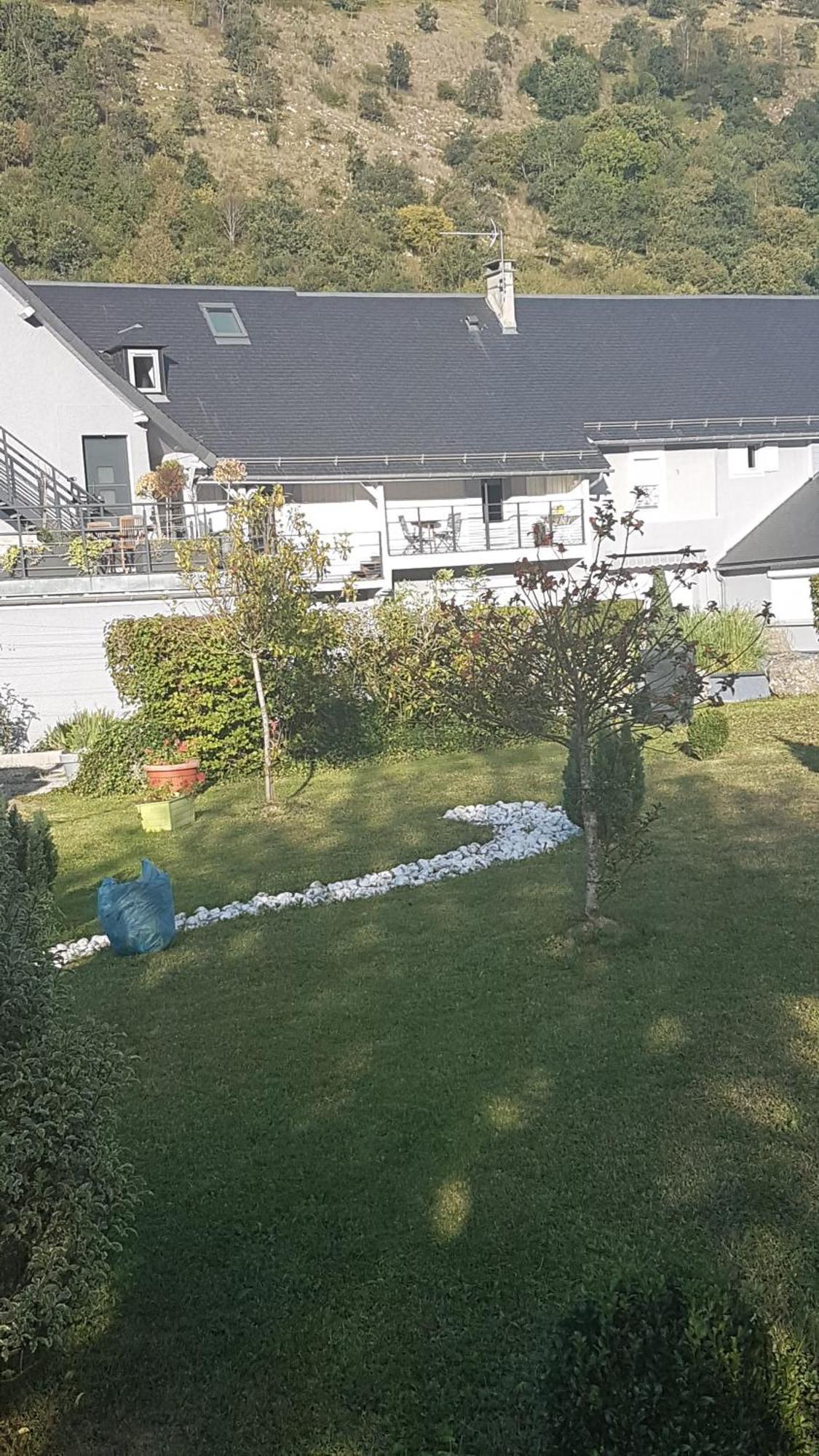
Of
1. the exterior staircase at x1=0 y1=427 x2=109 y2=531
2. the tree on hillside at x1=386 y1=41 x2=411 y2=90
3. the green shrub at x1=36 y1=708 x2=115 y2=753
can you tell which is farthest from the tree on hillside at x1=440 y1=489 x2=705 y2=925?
the tree on hillside at x1=386 y1=41 x2=411 y2=90

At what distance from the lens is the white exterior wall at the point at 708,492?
34.0 m

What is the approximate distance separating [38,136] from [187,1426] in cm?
7263

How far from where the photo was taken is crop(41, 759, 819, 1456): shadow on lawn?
480 cm

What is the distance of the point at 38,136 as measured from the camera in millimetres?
66750

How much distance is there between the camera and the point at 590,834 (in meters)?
9.82

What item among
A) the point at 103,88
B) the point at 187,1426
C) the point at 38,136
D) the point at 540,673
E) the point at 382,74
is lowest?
the point at 187,1426

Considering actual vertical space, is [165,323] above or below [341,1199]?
above

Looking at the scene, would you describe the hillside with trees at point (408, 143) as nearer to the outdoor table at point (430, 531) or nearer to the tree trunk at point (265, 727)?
the outdoor table at point (430, 531)

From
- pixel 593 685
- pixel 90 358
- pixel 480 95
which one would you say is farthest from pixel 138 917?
pixel 480 95

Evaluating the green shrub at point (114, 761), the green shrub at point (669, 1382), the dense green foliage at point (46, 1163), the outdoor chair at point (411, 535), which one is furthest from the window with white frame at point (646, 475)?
the green shrub at point (669, 1382)

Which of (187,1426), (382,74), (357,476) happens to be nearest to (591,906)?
(187,1426)

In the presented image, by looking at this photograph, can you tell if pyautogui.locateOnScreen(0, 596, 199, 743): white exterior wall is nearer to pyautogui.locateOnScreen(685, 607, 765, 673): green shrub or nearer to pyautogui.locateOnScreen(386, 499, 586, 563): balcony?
pyautogui.locateOnScreen(685, 607, 765, 673): green shrub

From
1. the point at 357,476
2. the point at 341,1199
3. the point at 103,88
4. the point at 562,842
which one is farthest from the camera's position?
the point at 103,88

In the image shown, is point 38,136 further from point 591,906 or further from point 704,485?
point 591,906
